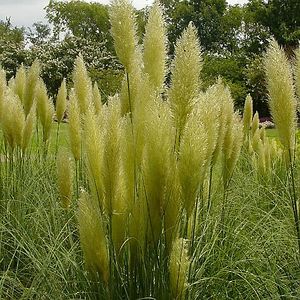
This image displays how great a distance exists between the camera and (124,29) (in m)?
2.59

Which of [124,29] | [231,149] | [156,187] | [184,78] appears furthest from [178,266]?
[231,149]

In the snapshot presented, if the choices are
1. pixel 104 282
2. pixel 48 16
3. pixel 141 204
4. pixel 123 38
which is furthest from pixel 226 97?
pixel 48 16

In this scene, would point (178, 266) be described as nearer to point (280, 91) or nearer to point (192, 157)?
point (192, 157)

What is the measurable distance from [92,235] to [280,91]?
1045mm

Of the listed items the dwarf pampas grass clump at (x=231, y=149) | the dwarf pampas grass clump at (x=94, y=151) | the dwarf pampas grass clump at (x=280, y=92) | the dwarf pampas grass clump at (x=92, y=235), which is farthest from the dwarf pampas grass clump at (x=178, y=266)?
the dwarf pampas grass clump at (x=231, y=149)

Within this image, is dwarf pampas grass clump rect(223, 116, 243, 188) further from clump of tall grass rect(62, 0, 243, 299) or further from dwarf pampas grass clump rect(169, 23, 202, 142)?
dwarf pampas grass clump rect(169, 23, 202, 142)

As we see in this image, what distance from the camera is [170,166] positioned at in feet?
7.36

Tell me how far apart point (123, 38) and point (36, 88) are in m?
2.16

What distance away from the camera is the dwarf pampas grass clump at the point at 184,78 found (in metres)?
2.35

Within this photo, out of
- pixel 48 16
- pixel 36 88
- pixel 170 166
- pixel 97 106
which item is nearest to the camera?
pixel 170 166

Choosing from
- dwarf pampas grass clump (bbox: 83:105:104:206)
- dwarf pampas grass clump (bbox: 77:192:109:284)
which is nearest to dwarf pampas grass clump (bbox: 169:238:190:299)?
dwarf pampas grass clump (bbox: 77:192:109:284)

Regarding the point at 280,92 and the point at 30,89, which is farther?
the point at 30,89

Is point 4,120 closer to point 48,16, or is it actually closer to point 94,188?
point 94,188

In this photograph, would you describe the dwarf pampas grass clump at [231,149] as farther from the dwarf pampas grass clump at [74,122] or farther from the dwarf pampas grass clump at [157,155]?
the dwarf pampas grass clump at [157,155]
